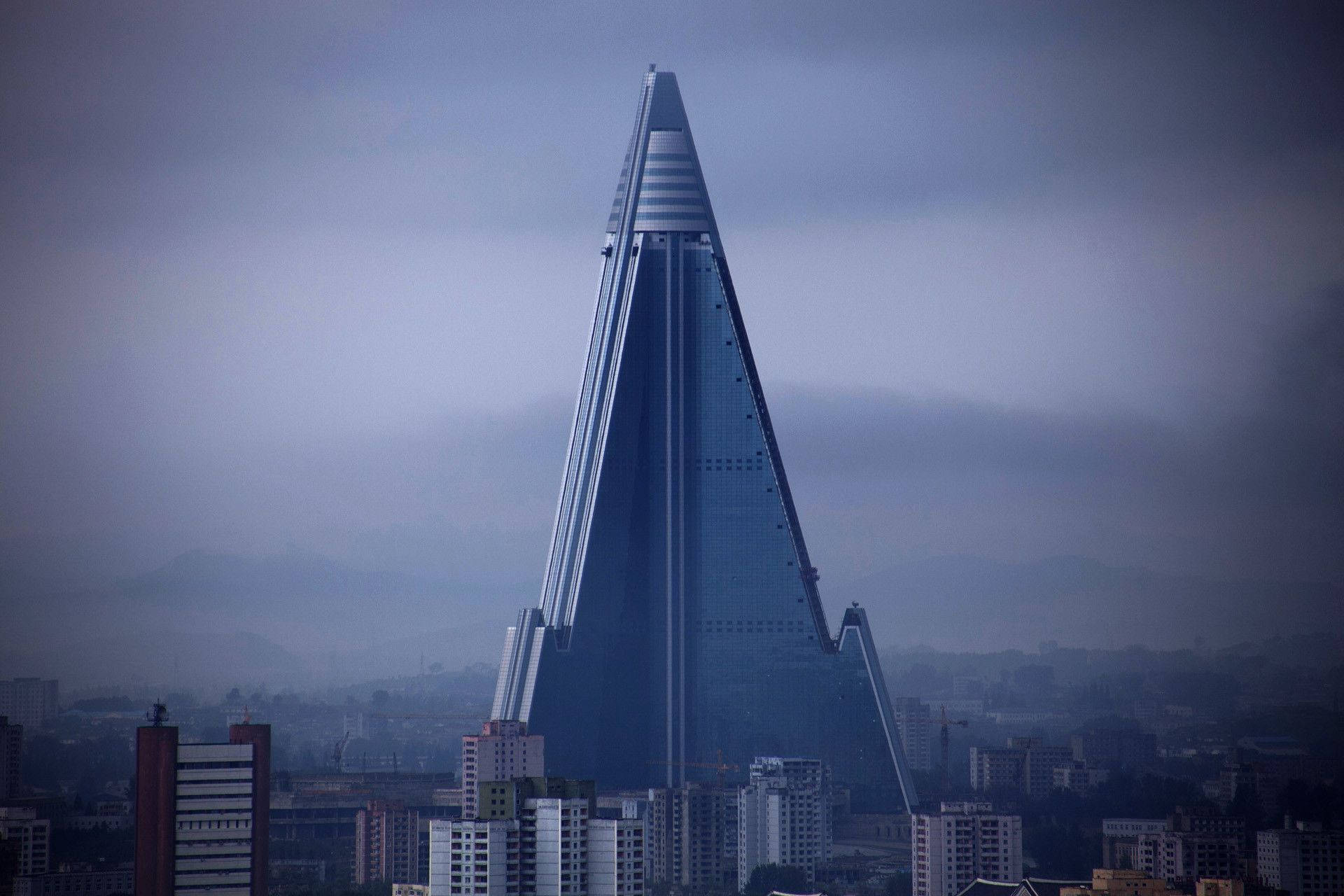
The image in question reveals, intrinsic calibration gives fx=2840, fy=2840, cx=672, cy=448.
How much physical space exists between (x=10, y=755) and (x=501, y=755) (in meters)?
6.09

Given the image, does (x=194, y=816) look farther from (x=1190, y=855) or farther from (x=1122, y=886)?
(x=1190, y=855)

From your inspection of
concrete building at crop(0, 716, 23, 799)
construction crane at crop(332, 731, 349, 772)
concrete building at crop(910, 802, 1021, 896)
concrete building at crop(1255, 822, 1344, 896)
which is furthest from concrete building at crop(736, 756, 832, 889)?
concrete building at crop(0, 716, 23, 799)

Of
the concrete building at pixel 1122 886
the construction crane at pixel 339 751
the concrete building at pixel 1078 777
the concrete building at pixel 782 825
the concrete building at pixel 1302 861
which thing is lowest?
the concrete building at pixel 1122 886

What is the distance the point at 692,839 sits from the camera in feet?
113

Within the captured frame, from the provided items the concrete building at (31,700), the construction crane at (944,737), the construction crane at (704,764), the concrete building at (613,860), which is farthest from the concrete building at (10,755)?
the construction crane at (944,737)

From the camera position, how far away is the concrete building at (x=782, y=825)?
113ft

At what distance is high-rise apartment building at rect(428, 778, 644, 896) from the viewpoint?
955 inches

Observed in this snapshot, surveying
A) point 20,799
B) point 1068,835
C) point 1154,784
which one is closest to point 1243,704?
point 1154,784

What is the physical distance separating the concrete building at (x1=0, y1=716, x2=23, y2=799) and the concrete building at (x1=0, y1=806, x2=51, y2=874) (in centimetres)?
136

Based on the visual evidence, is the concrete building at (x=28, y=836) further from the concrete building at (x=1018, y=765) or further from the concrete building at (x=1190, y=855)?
the concrete building at (x=1018, y=765)

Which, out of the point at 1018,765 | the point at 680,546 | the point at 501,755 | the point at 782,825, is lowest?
the point at 782,825

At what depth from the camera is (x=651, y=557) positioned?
4078 centimetres

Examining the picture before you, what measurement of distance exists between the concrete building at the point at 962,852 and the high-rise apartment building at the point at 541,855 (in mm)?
8091

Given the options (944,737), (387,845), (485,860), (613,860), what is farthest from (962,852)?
(944,737)
